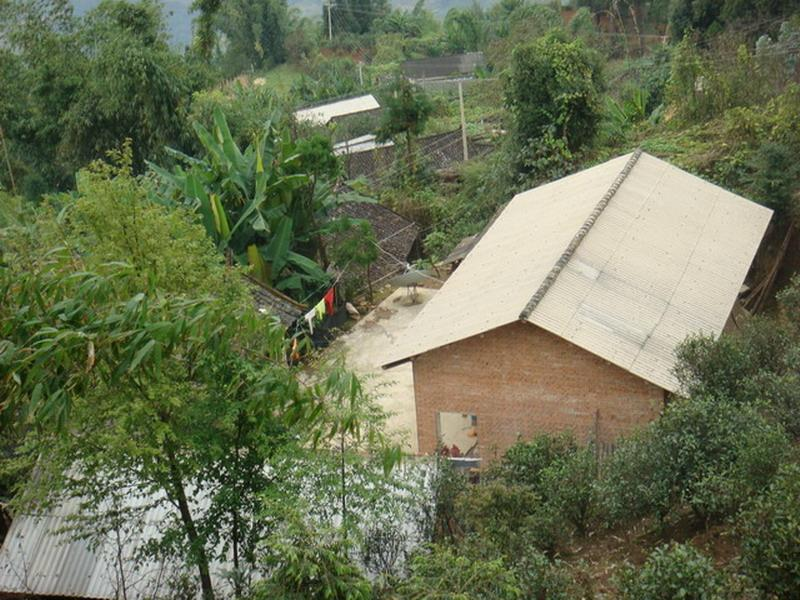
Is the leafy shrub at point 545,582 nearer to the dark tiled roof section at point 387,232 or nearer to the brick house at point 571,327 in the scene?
the brick house at point 571,327

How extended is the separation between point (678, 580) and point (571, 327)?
19.5 feet

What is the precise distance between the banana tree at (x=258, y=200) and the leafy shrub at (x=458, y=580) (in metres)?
10.8

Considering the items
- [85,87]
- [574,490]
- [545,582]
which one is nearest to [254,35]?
[85,87]

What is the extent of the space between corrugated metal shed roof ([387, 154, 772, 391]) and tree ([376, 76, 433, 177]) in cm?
949

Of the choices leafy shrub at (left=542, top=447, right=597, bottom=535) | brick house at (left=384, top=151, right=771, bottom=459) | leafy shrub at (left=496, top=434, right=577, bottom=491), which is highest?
leafy shrub at (left=542, top=447, right=597, bottom=535)

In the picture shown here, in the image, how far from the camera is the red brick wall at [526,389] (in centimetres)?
1179

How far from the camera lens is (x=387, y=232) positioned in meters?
23.6

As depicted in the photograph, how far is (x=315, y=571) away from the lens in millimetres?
6230

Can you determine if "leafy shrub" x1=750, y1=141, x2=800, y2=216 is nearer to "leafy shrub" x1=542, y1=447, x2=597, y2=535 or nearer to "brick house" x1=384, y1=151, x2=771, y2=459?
"brick house" x1=384, y1=151, x2=771, y2=459

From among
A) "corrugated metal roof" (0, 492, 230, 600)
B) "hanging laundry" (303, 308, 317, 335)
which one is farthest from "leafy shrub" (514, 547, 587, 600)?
"hanging laundry" (303, 308, 317, 335)

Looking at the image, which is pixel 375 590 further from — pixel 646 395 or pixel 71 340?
pixel 646 395

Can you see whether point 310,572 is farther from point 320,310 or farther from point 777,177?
point 777,177

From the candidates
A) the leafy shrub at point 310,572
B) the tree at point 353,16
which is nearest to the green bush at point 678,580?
the leafy shrub at point 310,572

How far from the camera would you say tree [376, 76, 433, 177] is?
2675 centimetres
